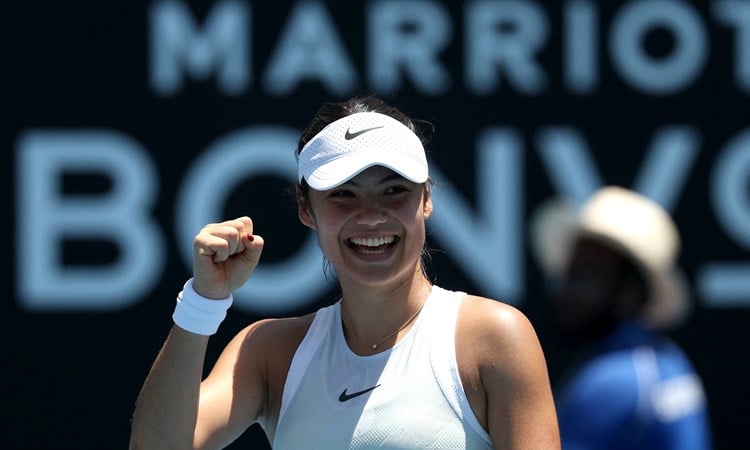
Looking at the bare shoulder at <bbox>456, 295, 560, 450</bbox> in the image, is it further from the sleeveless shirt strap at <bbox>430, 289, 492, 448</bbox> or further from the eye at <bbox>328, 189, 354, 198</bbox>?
the eye at <bbox>328, 189, 354, 198</bbox>

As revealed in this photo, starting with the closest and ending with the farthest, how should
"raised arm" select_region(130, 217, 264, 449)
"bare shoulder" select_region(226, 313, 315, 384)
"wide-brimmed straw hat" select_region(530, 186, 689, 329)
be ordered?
"raised arm" select_region(130, 217, 264, 449) → "bare shoulder" select_region(226, 313, 315, 384) → "wide-brimmed straw hat" select_region(530, 186, 689, 329)

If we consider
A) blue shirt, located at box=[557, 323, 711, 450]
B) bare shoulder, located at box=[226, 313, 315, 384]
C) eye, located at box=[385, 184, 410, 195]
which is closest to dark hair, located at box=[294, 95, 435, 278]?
eye, located at box=[385, 184, 410, 195]

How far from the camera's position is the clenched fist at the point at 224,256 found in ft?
7.09

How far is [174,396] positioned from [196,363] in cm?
6

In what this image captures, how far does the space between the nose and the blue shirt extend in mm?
488

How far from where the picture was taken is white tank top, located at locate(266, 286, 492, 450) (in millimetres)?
2098

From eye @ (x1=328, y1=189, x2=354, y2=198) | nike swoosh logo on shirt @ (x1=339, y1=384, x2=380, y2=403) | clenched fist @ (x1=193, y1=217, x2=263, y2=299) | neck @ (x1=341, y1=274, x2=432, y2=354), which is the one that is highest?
eye @ (x1=328, y1=189, x2=354, y2=198)

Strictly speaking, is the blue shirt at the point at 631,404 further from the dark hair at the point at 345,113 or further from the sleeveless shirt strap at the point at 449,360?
the dark hair at the point at 345,113

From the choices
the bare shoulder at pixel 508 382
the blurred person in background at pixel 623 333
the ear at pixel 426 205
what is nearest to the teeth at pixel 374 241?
the ear at pixel 426 205

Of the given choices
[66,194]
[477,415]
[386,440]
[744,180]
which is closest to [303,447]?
[386,440]

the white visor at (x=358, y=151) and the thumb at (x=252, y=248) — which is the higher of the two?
the white visor at (x=358, y=151)

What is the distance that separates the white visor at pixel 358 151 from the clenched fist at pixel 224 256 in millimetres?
140

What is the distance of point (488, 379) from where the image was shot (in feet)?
6.89

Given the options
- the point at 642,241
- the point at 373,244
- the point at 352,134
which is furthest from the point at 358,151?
the point at 642,241
